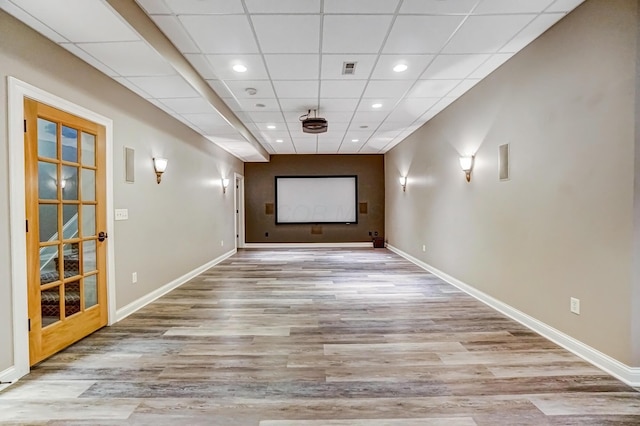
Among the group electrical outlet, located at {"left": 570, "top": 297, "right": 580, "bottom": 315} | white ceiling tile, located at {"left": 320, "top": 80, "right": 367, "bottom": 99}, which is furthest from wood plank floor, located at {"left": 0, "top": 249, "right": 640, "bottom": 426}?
white ceiling tile, located at {"left": 320, "top": 80, "right": 367, "bottom": 99}

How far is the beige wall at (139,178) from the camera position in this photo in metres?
2.27

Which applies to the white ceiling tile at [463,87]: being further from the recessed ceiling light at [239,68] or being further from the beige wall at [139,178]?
the beige wall at [139,178]

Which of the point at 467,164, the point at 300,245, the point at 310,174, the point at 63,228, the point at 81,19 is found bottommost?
the point at 300,245

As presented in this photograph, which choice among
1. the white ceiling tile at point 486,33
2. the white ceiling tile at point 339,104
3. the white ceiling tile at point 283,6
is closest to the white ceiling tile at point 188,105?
the white ceiling tile at point 339,104

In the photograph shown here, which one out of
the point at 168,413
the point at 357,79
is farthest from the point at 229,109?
the point at 168,413

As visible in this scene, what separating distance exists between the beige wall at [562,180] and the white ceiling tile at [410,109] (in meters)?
0.50

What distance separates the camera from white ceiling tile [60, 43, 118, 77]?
271cm

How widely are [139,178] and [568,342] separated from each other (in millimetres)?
4763

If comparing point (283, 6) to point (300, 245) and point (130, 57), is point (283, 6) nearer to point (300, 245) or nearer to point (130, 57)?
point (130, 57)

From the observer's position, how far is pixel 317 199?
9781 mm

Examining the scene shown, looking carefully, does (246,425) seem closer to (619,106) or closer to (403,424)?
(403,424)

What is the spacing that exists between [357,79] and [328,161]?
590 centimetres

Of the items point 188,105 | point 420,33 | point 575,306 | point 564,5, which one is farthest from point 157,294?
point 564,5

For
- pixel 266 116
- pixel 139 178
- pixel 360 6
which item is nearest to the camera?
pixel 360 6
